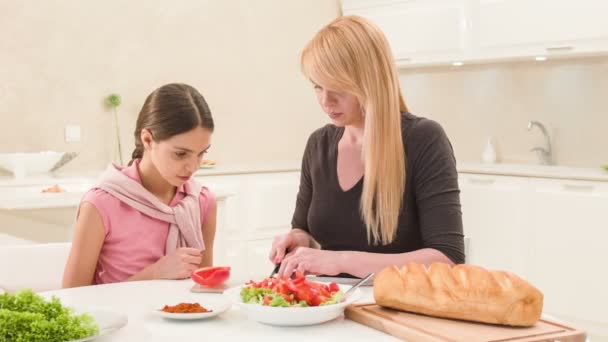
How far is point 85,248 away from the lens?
1.98m

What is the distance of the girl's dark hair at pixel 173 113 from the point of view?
2.13m

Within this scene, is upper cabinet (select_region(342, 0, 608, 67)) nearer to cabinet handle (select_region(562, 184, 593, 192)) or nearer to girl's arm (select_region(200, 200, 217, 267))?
cabinet handle (select_region(562, 184, 593, 192))

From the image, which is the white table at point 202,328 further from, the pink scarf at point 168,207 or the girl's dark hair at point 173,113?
the girl's dark hair at point 173,113

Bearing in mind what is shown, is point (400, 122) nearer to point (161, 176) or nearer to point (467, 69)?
point (161, 176)

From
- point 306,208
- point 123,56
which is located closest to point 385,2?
point 123,56

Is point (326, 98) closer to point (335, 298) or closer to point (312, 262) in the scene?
point (312, 262)

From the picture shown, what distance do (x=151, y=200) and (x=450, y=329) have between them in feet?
3.21

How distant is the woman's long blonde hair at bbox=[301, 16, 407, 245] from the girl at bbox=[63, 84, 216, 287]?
34 cm

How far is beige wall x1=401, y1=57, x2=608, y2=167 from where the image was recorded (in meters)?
4.64

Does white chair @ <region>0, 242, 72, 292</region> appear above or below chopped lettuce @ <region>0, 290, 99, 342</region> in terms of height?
below

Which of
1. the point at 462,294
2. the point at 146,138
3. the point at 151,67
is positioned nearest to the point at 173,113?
the point at 146,138

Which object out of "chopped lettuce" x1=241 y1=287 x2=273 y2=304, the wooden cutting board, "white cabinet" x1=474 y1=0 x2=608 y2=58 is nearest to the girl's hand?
"chopped lettuce" x1=241 y1=287 x2=273 y2=304

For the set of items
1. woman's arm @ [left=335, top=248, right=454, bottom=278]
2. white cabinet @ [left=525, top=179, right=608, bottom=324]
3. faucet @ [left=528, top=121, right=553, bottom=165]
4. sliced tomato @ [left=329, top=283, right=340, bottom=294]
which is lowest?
white cabinet @ [left=525, top=179, right=608, bottom=324]

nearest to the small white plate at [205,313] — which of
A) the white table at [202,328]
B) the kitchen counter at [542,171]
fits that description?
the white table at [202,328]
